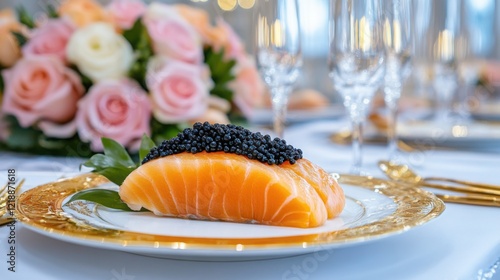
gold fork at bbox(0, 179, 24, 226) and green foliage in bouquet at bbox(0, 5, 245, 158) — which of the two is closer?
gold fork at bbox(0, 179, 24, 226)

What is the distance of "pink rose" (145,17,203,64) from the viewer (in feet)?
4.42

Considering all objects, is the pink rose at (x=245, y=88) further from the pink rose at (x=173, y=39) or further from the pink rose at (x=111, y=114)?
the pink rose at (x=111, y=114)

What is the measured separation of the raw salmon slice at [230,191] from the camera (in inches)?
24.5

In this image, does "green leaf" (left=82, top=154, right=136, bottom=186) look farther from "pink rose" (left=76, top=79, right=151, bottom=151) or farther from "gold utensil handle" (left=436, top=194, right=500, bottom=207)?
"pink rose" (left=76, top=79, right=151, bottom=151)

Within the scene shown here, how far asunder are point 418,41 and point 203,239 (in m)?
1.77

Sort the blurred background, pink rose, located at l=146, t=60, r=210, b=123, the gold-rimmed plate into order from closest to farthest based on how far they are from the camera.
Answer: the gold-rimmed plate
pink rose, located at l=146, t=60, r=210, b=123
the blurred background

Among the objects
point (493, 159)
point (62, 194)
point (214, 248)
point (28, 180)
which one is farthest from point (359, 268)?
point (493, 159)

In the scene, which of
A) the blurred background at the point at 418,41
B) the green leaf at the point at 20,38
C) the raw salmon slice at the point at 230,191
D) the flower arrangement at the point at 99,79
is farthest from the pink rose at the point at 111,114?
the blurred background at the point at 418,41

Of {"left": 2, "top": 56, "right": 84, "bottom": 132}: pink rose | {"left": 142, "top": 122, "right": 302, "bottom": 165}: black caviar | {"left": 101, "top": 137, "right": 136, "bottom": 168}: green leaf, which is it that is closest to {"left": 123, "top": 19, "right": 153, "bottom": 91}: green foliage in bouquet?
{"left": 2, "top": 56, "right": 84, "bottom": 132}: pink rose

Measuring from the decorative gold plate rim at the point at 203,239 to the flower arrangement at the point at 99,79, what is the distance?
1.79 ft

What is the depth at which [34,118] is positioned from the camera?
1.32m

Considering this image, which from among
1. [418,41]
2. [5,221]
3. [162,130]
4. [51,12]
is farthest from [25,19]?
[418,41]

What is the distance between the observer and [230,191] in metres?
0.64

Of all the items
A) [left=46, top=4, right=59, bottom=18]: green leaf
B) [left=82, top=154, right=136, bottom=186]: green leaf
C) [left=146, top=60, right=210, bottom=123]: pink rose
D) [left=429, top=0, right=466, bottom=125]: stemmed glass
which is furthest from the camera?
[left=429, top=0, right=466, bottom=125]: stemmed glass
